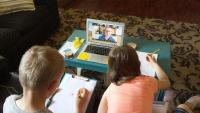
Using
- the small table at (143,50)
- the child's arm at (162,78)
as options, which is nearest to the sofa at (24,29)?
the small table at (143,50)

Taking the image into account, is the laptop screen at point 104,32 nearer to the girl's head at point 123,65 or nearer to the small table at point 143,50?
the small table at point 143,50

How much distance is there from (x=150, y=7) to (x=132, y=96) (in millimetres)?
2837

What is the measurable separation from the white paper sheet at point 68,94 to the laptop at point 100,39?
0.78ft

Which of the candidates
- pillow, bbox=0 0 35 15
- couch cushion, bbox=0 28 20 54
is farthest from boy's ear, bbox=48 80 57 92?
pillow, bbox=0 0 35 15

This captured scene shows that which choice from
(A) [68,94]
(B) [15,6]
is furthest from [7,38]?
(A) [68,94]

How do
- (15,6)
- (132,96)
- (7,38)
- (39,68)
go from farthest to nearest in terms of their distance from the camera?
1. (15,6)
2. (7,38)
3. (132,96)
4. (39,68)

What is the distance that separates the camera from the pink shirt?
1406 millimetres

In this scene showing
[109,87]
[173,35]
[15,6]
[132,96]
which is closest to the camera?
[132,96]

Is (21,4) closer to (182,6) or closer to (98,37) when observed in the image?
(98,37)

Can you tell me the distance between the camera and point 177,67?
8.71ft

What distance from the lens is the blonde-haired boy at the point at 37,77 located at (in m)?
1.14

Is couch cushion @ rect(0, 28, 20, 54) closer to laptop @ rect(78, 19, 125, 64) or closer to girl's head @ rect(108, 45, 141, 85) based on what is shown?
laptop @ rect(78, 19, 125, 64)

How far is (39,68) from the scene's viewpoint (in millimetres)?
1137

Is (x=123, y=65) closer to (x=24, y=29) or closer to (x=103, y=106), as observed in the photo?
(x=103, y=106)
